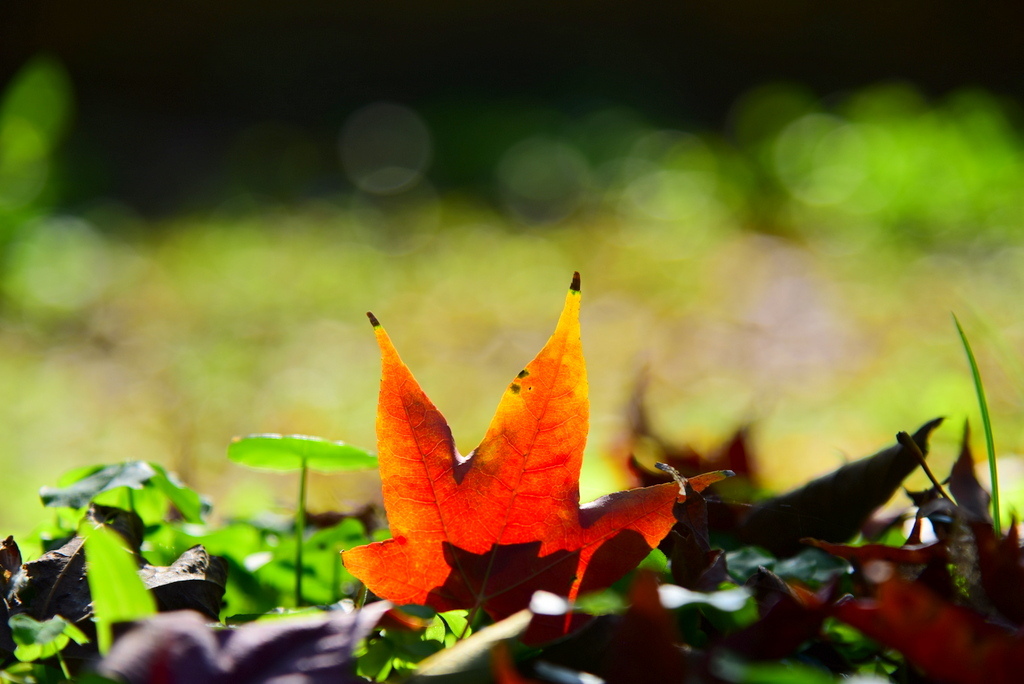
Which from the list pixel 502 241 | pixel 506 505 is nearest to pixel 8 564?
pixel 506 505

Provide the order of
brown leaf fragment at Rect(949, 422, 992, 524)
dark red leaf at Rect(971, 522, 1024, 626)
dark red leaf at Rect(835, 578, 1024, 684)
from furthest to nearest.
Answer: brown leaf fragment at Rect(949, 422, 992, 524) < dark red leaf at Rect(971, 522, 1024, 626) < dark red leaf at Rect(835, 578, 1024, 684)

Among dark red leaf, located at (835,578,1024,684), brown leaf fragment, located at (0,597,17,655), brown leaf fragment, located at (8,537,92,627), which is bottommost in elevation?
brown leaf fragment, located at (0,597,17,655)

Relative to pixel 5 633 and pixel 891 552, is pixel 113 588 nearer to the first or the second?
pixel 5 633

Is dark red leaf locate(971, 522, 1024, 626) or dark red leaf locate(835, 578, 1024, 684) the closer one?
dark red leaf locate(835, 578, 1024, 684)

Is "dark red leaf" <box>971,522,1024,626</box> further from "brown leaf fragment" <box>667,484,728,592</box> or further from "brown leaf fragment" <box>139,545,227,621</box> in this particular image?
"brown leaf fragment" <box>139,545,227,621</box>

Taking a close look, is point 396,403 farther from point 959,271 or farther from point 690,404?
point 959,271

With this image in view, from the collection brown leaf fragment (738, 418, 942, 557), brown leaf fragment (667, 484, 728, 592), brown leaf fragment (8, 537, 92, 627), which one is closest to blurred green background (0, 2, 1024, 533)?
brown leaf fragment (738, 418, 942, 557)

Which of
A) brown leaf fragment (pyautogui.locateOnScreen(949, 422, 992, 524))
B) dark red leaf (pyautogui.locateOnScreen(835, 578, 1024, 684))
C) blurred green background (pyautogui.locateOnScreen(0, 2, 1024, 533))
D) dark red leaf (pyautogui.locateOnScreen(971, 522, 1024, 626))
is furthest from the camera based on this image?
blurred green background (pyautogui.locateOnScreen(0, 2, 1024, 533))
